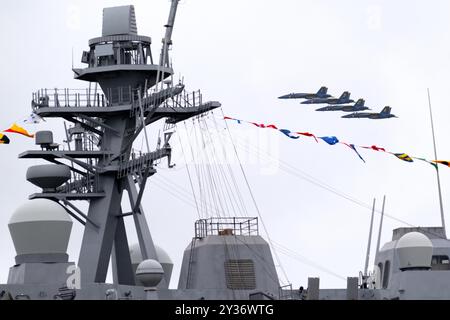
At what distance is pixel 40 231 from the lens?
197 ft

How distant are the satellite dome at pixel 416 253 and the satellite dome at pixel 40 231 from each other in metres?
13.4

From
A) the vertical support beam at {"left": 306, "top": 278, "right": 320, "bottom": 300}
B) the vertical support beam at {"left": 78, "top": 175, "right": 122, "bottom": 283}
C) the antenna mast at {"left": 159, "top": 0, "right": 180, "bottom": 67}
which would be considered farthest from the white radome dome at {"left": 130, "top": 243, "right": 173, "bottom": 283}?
the vertical support beam at {"left": 306, "top": 278, "right": 320, "bottom": 300}

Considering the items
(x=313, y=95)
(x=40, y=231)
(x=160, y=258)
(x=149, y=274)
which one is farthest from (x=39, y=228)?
(x=313, y=95)

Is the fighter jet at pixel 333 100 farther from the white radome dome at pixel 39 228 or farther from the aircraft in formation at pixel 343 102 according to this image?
the white radome dome at pixel 39 228

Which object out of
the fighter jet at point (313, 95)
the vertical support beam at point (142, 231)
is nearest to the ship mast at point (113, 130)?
the vertical support beam at point (142, 231)

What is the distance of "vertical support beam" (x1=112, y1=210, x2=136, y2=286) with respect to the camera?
72375mm

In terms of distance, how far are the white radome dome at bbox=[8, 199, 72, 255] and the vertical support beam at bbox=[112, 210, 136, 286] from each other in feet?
39.2

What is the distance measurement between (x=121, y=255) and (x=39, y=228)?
13.5 meters

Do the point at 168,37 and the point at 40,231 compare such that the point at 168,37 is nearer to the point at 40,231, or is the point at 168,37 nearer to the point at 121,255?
the point at 121,255

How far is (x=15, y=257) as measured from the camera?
6116 centimetres
